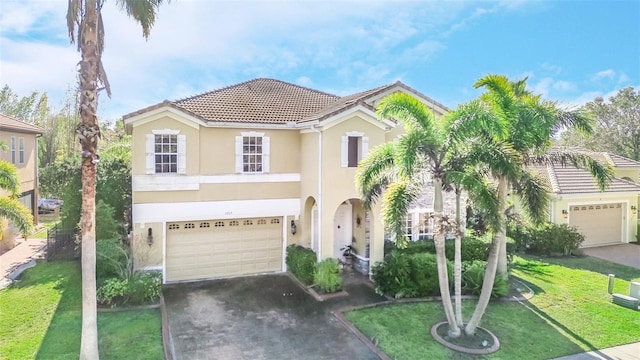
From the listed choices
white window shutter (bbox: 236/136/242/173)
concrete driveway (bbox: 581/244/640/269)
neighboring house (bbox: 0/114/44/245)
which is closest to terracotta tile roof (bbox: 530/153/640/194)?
concrete driveway (bbox: 581/244/640/269)

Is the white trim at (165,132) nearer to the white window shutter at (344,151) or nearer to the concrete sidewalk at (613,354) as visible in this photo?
the white window shutter at (344,151)

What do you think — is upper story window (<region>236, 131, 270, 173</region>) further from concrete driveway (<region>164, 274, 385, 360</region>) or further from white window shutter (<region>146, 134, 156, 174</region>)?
concrete driveway (<region>164, 274, 385, 360</region>)

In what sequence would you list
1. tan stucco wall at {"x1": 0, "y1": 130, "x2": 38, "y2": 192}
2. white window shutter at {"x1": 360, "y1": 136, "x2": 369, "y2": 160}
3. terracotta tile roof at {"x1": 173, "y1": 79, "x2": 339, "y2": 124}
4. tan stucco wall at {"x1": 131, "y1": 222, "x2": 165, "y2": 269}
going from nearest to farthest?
tan stucco wall at {"x1": 131, "y1": 222, "x2": 165, "y2": 269} < white window shutter at {"x1": 360, "y1": 136, "x2": 369, "y2": 160} < terracotta tile roof at {"x1": 173, "y1": 79, "x2": 339, "y2": 124} < tan stucco wall at {"x1": 0, "y1": 130, "x2": 38, "y2": 192}

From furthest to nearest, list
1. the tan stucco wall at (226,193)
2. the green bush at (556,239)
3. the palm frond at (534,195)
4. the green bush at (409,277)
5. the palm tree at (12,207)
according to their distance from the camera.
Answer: the green bush at (556,239), the tan stucco wall at (226,193), the green bush at (409,277), the palm tree at (12,207), the palm frond at (534,195)

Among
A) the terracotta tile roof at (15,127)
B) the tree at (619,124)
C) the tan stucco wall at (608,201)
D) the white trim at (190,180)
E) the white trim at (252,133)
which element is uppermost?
the tree at (619,124)

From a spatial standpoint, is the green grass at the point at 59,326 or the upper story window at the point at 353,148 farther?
the upper story window at the point at 353,148

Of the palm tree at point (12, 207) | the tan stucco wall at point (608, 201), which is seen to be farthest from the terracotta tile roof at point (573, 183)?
the palm tree at point (12, 207)

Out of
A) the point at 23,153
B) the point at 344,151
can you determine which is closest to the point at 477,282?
the point at 344,151
